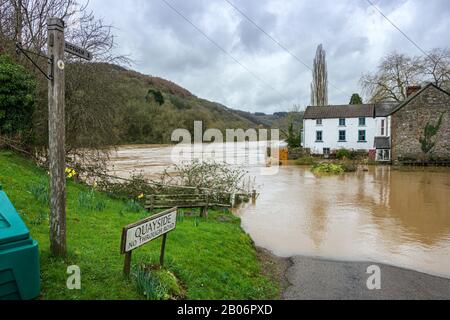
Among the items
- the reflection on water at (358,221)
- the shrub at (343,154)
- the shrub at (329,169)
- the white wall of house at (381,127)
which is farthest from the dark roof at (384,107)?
the reflection on water at (358,221)

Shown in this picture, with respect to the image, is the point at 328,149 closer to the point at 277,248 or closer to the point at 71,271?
the point at 277,248

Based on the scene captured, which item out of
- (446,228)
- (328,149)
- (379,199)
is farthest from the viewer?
(328,149)

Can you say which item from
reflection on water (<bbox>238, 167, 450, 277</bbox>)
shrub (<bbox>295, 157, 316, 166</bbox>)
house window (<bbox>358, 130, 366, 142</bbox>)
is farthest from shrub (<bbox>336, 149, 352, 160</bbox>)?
reflection on water (<bbox>238, 167, 450, 277</bbox>)

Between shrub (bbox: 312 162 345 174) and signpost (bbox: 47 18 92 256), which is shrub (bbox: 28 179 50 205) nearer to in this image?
signpost (bbox: 47 18 92 256)

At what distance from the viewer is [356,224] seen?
12.5 m

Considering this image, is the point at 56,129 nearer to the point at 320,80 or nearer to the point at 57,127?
the point at 57,127

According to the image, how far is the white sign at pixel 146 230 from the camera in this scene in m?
4.47

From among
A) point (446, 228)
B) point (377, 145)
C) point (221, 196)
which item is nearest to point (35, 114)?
point (221, 196)

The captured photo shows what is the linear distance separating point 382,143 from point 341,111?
311 inches

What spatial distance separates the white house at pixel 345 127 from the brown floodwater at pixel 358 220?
1624 cm

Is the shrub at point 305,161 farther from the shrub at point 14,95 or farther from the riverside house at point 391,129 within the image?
the shrub at point 14,95

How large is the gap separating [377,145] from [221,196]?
25148 millimetres

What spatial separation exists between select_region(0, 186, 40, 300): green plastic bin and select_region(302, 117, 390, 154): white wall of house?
129 ft

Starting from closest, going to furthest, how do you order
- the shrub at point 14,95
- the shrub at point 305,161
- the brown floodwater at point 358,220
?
the brown floodwater at point 358,220 → the shrub at point 14,95 → the shrub at point 305,161
